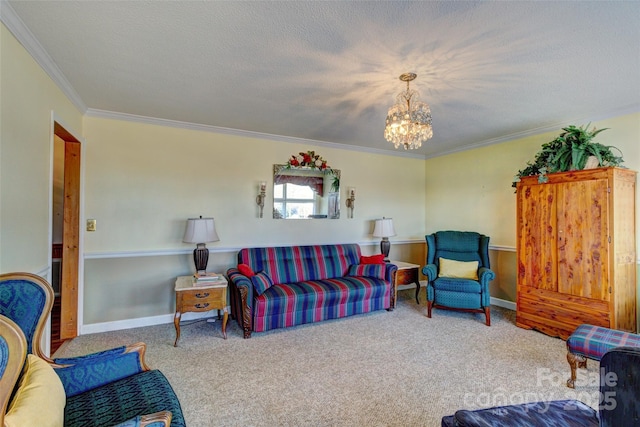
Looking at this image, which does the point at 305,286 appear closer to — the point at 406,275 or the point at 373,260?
the point at 373,260

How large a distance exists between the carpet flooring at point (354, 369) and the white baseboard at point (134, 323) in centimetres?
11

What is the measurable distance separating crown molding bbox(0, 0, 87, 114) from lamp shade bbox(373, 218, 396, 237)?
3912mm

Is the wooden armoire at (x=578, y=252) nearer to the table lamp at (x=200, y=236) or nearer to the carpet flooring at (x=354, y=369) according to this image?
the carpet flooring at (x=354, y=369)

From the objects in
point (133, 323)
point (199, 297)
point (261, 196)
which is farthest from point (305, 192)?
point (133, 323)

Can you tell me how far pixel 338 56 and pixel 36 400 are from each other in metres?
2.39

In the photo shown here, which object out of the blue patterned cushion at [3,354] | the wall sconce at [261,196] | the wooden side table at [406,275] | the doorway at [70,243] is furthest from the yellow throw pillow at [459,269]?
the doorway at [70,243]

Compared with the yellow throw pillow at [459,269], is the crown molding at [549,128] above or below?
above

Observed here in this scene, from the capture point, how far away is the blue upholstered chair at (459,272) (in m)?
3.62

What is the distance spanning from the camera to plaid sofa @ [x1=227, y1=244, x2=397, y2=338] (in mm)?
3242

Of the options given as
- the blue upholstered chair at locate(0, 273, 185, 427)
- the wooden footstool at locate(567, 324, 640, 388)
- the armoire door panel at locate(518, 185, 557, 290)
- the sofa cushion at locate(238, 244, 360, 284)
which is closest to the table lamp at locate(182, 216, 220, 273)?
the sofa cushion at locate(238, 244, 360, 284)

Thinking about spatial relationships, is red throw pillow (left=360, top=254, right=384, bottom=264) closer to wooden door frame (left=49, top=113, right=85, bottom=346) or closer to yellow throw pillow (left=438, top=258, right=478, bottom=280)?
yellow throw pillow (left=438, top=258, right=478, bottom=280)

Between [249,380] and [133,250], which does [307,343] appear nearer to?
[249,380]

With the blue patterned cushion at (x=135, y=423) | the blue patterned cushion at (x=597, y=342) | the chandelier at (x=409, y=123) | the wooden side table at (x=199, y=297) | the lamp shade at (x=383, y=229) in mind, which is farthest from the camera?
the lamp shade at (x=383, y=229)

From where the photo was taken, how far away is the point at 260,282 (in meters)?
3.34
